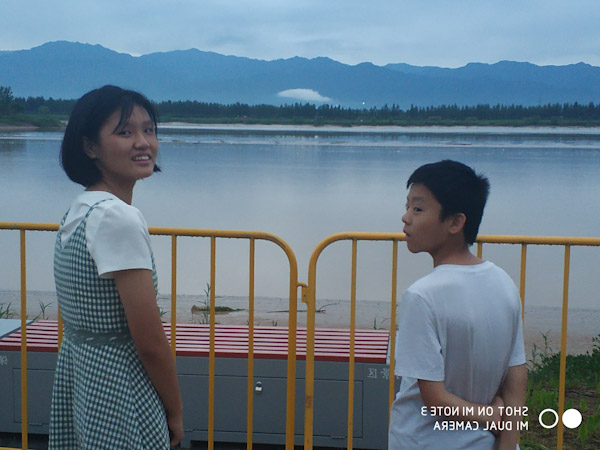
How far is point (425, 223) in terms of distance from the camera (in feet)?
6.79

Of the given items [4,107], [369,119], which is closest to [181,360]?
[4,107]

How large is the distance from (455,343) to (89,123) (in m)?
1.12

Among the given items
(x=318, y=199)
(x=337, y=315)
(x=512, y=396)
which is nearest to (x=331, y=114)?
(x=318, y=199)

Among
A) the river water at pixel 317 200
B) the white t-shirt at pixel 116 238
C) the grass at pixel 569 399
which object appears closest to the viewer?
the white t-shirt at pixel 116 238

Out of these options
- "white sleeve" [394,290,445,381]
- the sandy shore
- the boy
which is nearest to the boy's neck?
the boy

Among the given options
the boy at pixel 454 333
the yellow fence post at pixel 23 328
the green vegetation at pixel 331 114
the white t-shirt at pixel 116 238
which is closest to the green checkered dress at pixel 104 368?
the white t-shirt at pixel 116 238

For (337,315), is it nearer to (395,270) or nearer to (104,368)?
(395,270)

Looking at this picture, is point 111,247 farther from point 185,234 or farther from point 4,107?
point 4,107

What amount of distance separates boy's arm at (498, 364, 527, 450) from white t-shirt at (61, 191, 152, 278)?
1.00 metres

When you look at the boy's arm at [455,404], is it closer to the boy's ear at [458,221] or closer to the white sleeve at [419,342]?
the white sleeve at [419,342]

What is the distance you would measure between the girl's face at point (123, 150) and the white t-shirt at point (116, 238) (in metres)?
0.19

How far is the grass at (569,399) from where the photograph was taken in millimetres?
4242

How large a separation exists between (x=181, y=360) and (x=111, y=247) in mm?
2502

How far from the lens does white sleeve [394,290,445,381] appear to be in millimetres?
1880
